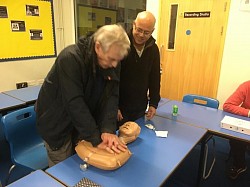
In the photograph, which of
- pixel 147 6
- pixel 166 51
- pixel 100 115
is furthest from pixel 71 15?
pixel 100 115

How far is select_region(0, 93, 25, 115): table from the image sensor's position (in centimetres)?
222

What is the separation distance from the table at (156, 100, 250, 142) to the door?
1096 mm

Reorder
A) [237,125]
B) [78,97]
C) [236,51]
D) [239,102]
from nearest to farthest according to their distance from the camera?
[78,97]
[237,125]
[239,102]
[236,51]

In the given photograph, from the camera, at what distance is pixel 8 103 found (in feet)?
7.75

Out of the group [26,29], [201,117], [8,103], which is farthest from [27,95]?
[201,117]

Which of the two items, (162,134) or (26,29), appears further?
(26,29)

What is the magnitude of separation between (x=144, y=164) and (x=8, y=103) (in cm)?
175

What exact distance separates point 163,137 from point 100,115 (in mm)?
494

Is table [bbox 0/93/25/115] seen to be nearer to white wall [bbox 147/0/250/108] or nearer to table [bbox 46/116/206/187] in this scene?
table [bbox 46/116/206/187]

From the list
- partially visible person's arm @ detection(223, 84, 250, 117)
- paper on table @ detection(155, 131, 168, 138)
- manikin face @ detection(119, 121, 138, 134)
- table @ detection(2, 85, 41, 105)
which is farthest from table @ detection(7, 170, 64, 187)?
partially visible person's arm @ detection(223, 84, 250, 117)

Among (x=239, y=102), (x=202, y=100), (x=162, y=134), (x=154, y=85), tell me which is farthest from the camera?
(x=202, y=100)

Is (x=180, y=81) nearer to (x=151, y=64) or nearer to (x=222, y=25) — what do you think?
(x=222, y=25)

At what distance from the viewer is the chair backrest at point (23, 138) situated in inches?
67.6

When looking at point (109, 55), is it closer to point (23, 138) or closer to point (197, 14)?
point (23, 138)
